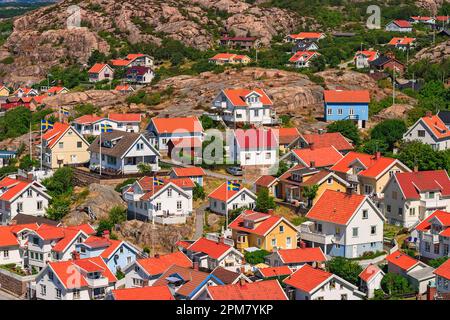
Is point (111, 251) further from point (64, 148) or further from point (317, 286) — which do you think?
point (64, 148)

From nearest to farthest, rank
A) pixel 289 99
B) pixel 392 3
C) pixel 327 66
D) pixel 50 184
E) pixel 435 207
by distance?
pixel 435 207
pixel 50 184
pixel 289 99
pixel 327 66
pixel 392 3

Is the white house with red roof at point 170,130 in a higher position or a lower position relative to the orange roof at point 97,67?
higher

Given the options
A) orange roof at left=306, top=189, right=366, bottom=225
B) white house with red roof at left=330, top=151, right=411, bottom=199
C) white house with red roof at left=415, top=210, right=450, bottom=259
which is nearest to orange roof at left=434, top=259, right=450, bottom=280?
white house with red roof at left=415, top=210, right=450, bottom=259

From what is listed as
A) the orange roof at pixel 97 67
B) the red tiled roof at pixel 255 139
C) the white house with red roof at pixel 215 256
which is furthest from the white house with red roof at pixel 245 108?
the orange roof at pixel 97 67

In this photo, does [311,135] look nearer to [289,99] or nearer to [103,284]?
[289,99]

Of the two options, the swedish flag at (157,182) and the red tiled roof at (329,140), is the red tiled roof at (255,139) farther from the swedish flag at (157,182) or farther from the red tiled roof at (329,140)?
the swedish flag at (157,182)

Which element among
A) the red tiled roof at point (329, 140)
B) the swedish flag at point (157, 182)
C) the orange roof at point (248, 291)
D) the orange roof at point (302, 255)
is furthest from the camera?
the red tiled roof at point (329, 140)

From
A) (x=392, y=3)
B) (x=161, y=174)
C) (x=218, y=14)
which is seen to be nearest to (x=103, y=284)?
(x=161, y=174)
